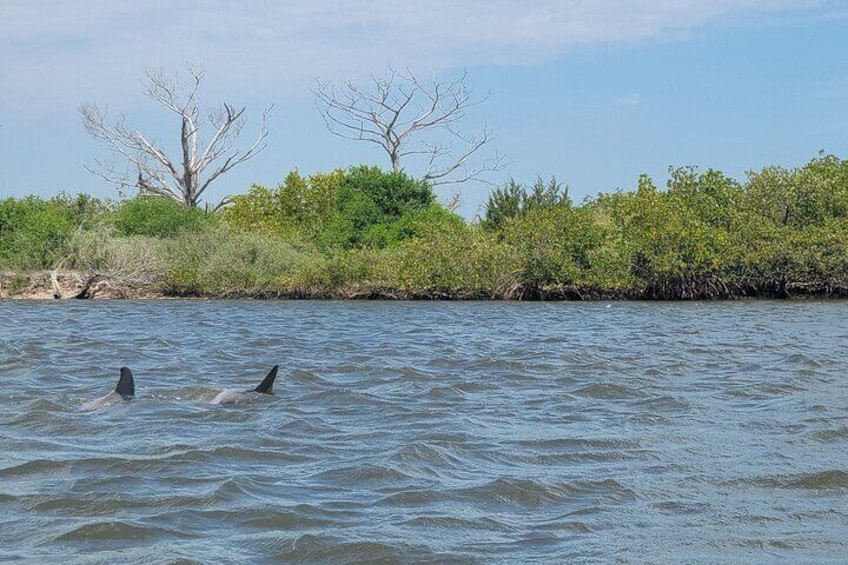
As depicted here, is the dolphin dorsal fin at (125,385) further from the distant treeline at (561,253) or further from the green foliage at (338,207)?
the green foliage at (338,207)

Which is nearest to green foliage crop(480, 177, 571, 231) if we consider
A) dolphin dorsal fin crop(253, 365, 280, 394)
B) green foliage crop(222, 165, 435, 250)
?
green foliage crop(222, 165, 435, 250)

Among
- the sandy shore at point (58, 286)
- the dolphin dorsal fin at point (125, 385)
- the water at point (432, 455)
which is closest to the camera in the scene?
the water at point (432, 455)

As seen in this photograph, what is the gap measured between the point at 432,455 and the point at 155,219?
33081 millimetres

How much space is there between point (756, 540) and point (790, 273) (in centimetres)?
2841

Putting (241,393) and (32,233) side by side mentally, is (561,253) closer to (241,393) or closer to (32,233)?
(32,233)

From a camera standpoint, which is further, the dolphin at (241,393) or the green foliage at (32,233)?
the green foliage at (32,233)

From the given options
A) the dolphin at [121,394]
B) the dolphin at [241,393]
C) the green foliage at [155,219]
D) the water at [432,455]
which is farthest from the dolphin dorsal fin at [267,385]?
the green foliage at [155,219]

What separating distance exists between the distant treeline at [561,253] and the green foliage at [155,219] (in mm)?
1271

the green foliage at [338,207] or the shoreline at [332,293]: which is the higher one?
the green foliage at [338,207]

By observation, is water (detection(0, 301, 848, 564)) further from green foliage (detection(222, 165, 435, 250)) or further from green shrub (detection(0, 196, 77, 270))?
green foliage (detection(222, 165, 435, 250))

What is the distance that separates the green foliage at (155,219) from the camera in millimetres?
39906

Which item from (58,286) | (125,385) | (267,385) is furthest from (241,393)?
(58,286)

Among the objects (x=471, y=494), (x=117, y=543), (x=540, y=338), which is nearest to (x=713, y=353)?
(x=540, y=338)

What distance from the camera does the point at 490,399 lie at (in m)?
12.0
